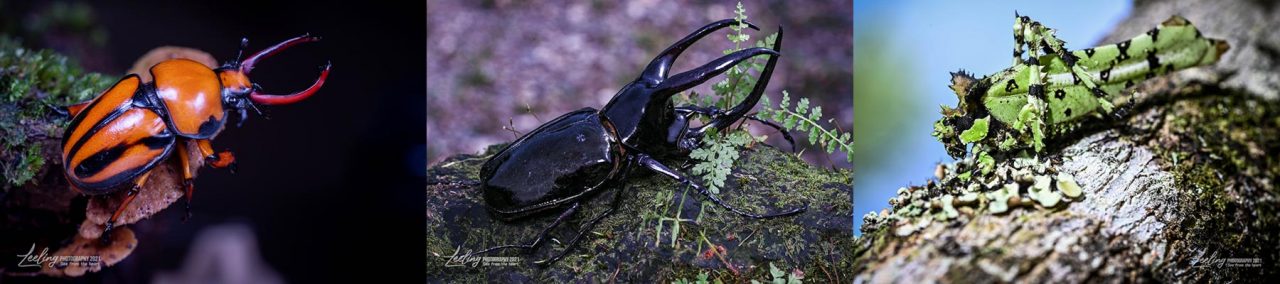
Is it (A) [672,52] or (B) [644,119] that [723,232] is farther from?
(A) [672,52]

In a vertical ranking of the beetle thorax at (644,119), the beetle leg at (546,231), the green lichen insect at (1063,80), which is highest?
the green lichen insect at (1063,80)

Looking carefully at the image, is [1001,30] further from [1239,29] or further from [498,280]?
[498,280]

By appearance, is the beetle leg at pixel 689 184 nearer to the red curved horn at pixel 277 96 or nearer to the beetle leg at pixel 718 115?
the beetle leg at pixel 718 115

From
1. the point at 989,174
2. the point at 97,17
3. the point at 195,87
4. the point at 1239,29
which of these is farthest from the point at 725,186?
the point at 97,17

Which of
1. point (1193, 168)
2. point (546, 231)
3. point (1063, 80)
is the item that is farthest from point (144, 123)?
point (1193, 168)

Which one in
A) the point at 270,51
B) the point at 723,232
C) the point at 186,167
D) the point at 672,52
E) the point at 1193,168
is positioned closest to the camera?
the point at 1193,168

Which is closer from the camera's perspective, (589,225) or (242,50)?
(589,225)

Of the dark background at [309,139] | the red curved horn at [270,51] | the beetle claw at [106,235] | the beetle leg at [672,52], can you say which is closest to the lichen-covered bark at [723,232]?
the beetle leg at [672,52]
